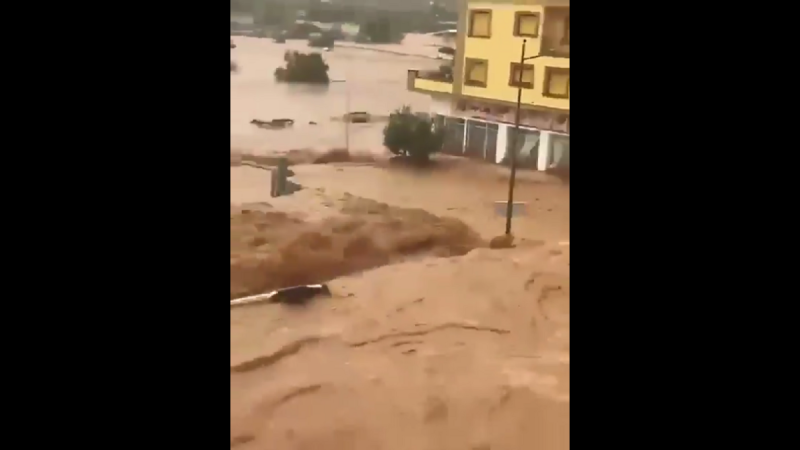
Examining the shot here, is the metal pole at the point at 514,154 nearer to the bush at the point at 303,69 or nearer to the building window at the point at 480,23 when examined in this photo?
the building window at the point at 480,23

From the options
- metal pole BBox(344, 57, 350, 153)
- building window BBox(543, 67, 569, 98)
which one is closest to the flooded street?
metal pole BBox(344, 57, 350, 153)

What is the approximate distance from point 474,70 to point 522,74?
0.16 feet

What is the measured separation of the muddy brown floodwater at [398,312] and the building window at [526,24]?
0.14 metres

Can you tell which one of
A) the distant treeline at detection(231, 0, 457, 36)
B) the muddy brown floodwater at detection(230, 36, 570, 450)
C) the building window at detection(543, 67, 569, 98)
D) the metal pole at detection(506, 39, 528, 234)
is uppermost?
the distant treeline at detection(231, 0, 457, 36)

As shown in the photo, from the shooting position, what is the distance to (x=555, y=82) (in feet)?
2.35

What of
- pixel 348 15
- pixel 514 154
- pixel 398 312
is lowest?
pixel 398 312

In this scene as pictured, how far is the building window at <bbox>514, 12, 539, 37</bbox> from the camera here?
0.72 meters

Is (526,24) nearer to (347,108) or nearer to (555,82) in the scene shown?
(555,82)

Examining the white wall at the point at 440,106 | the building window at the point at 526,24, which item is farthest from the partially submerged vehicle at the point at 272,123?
the building window at the point at 526,24

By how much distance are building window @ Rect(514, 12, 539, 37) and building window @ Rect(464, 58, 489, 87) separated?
47mm

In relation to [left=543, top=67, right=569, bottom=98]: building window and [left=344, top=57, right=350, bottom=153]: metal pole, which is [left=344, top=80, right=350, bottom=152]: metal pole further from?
[left=543, top=67, right=569, bottom=98]: building window

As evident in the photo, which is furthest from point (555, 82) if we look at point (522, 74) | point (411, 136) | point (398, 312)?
point (398, 312)
